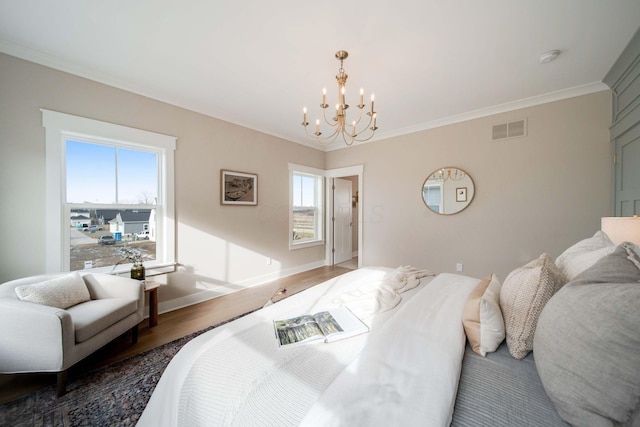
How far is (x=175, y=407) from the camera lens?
2.88ft

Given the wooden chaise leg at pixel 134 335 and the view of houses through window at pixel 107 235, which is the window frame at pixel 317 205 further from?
the wooden chaise leg at pixel 134 335

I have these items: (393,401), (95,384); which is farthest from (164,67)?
(393,401)

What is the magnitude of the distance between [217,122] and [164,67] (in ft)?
3.26

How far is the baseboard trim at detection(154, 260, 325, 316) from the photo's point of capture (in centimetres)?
274

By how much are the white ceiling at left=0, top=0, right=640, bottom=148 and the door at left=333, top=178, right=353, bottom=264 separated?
2465mm

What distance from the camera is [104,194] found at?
95.1 inches

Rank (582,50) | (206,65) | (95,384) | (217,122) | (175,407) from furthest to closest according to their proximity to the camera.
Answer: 1. (217,122)
2. (206,65)
3. (582,50)
4. (95,384)
5. (175,407)

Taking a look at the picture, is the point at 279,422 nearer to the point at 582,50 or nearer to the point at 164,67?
the point at 164,67

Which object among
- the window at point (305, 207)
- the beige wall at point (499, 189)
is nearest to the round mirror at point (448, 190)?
the beige wall at point (499, 189)

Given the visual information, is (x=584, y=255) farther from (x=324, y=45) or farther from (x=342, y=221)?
(x=342, y=221)

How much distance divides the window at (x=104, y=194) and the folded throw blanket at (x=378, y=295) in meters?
2.37

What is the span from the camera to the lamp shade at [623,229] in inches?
51.2

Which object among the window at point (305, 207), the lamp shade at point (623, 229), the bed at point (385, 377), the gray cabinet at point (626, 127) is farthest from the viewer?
the window at point (305, 207)

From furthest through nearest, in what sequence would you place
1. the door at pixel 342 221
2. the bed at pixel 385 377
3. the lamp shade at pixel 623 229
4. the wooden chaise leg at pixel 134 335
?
1. the door at pixel 342 221
2. the wooden chaise leg at pixel 134 335
3. the lamp shade at pixel 623 229
4. the bed at pixel 385 377
